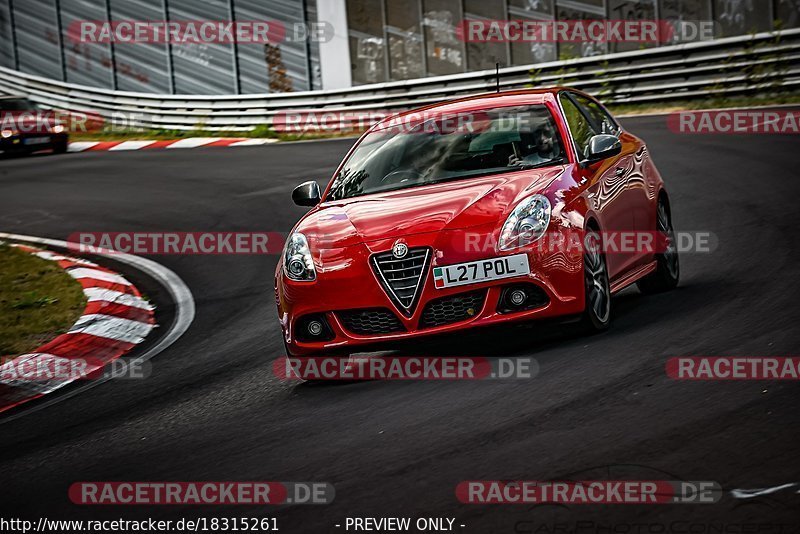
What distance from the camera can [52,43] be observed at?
111 ft

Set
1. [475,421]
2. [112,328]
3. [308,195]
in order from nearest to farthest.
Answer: [475,421] → [308,195] → [112,328]

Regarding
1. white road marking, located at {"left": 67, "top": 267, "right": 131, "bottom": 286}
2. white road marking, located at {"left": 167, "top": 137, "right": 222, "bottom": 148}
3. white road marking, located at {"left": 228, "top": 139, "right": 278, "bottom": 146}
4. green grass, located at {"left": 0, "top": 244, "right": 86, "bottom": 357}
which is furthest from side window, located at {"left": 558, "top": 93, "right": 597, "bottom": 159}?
white road marking, located at {"left": 167, "top": 137, "right": 222, "bottom": 148}

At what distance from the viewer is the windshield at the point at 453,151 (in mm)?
7445

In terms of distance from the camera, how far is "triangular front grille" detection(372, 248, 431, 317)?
21.3ft

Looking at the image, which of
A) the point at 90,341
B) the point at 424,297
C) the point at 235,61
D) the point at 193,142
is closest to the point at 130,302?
the point at 90,341

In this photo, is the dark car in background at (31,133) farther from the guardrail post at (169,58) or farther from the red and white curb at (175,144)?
the guardrail post at (169,58)

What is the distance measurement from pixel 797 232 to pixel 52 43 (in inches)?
1101

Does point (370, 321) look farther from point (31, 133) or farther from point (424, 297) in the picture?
point (31, 133)

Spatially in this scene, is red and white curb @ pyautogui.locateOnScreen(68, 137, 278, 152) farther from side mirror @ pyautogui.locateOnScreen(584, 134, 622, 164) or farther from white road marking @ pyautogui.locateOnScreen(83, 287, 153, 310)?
side mirror @ pyautogui.locateOnScreen(584, 134, 622, 164)

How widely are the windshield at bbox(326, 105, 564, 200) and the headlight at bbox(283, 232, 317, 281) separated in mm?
708

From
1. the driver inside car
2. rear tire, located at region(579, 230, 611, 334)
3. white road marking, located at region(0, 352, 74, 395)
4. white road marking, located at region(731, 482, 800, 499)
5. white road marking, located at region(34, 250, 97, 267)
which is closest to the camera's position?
white road marking, located at region(731, 482, 800, 499)

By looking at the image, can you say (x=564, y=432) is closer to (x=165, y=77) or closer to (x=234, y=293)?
(x=234, y=293)

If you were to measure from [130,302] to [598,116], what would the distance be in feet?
13.6

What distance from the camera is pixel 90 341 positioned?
8.90 meters
